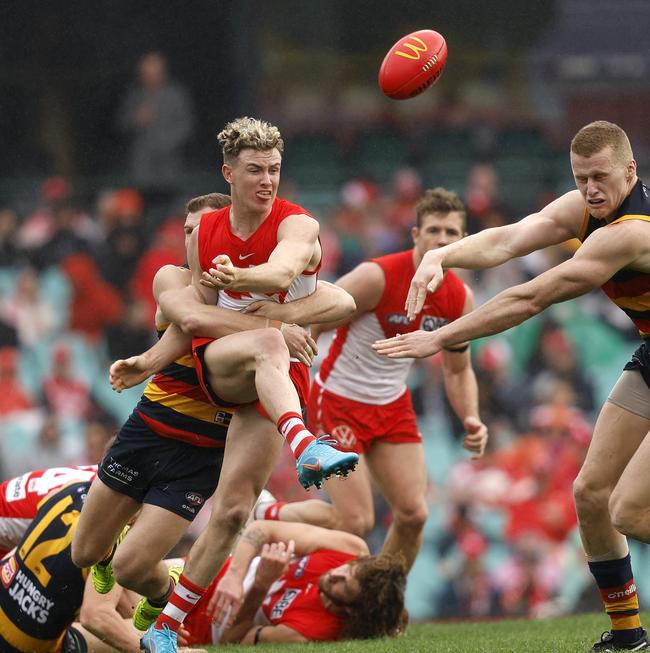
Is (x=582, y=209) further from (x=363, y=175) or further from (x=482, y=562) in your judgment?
(x=363, y=175)

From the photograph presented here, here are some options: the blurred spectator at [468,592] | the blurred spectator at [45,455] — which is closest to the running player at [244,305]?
the blurred spectator at [468,592]

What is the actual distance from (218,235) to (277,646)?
2397mm

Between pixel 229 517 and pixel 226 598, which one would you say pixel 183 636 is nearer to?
pixel 226 598

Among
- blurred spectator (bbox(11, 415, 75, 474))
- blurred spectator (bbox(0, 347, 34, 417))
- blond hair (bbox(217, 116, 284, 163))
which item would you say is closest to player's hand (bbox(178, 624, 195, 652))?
blond hair (bbox(217, 116, 284, 163))

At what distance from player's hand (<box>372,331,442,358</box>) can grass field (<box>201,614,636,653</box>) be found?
169 cm

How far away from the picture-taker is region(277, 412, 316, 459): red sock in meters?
5.20

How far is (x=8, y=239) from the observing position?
13.3 meters

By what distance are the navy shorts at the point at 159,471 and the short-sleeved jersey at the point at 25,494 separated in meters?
0.87

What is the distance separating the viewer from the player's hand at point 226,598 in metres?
6.90

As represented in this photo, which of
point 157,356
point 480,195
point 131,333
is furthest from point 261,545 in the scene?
point 480,195

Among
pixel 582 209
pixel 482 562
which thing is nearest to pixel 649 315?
pixel 582 209

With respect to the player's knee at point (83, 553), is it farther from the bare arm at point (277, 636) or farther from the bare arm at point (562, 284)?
the bare arm at point (562, 284)

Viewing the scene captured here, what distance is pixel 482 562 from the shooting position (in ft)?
37.4

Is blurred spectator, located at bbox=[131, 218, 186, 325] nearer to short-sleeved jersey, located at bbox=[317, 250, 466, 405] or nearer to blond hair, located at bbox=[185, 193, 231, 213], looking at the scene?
short-sleeved jersey, located at bbox=[317, 250, 466, 405]
